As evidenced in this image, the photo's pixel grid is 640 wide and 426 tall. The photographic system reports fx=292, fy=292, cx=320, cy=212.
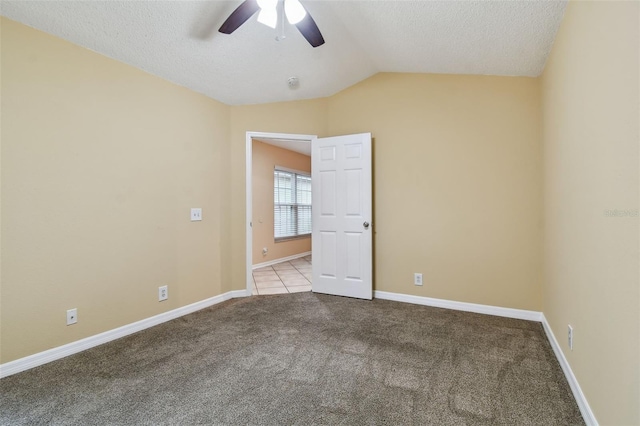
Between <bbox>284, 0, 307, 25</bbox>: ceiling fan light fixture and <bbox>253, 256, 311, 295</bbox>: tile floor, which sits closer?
<bbox>284, 0, 307, 25</bbox>: ceiling fan light fixture

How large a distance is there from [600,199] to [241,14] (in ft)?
7.15

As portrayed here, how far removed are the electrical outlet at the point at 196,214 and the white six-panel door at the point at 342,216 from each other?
1.36 meters

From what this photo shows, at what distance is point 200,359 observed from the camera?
82.4 inches

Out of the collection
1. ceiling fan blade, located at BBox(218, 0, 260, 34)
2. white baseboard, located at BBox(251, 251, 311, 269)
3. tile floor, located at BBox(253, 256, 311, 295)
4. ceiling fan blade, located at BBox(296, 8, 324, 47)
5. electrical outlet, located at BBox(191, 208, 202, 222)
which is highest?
ceiling fan blade, located at BBox(296, 8, 324, 47)

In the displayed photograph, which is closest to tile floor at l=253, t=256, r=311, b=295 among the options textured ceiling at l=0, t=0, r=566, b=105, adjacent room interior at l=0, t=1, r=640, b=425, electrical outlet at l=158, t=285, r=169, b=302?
adjacent room interior at l=0, t=1, r=640, b=425

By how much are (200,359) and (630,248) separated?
243 cm

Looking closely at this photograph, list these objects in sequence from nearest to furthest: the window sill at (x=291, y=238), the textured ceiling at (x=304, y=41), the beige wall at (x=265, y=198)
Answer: the textured ceiling at (x=304, y=41) → the beige wall at (x=265, y=198) → the window sill at (x=291, y=238)

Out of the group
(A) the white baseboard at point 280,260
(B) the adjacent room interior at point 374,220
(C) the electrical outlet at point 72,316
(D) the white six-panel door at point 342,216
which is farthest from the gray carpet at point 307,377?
(A) the white baseboard at point 280,260

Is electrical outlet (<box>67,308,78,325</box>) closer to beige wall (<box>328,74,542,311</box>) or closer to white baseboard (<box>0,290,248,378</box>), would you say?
white baseboard (<box>0,290,248,378</box>)

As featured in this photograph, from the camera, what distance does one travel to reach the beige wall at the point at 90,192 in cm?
196

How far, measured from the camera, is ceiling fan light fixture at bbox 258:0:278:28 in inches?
71.6

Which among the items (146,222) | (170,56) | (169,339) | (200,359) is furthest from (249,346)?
(170,56)

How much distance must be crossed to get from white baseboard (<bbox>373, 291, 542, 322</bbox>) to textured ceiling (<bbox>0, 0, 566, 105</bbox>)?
89.7 inches

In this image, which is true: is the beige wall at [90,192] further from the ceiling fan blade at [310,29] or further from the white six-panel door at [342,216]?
the ceiling fan blade at [310,29]
